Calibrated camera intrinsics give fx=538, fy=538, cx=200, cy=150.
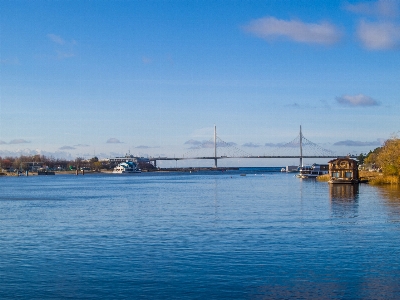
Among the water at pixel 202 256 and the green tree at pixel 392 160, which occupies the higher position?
the green tree at pixel 392 160

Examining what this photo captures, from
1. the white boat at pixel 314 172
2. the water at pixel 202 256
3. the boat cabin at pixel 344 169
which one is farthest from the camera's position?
the white boat at pixel 314 172

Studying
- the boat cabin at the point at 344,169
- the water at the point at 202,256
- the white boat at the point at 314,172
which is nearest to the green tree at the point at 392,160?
the boat cabin at the point at 344,169

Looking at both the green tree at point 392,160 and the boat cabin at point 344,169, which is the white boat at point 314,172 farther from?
the green tree at point 392,160

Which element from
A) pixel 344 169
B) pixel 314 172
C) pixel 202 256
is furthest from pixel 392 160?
pixel 202 256

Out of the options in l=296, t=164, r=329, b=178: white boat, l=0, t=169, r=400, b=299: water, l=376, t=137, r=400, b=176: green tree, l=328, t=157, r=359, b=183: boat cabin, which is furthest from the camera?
l=296, t=164, r=329, b=178: white boat

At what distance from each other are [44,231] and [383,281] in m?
20.0

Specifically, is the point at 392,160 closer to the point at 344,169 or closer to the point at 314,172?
the point at 344,169

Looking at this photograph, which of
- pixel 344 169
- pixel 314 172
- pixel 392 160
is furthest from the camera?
pixel 314 172

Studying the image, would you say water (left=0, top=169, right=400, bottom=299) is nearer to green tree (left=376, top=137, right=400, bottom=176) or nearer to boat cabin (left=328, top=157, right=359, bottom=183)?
green tree (left=376, top=137, right=400, bottom=176)

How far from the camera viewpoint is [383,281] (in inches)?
728

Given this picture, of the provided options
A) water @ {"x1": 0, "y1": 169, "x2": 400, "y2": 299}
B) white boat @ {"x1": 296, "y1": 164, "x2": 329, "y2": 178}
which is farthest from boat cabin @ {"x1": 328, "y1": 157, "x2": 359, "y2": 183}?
water @ {"x1": 0, "y1": 169, "x2": 400, "y2": 299}

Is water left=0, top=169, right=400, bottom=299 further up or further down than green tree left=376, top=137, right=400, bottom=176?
further down

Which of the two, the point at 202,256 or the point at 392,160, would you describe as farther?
the point at 392,160

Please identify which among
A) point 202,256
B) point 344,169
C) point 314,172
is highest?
point 344,169
